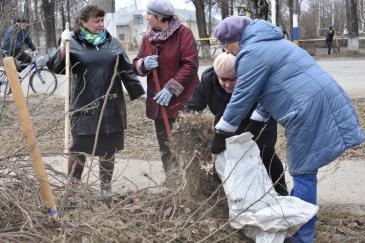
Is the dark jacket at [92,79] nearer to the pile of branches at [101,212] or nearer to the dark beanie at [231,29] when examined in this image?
Answer: the pile of branches at [101,212]

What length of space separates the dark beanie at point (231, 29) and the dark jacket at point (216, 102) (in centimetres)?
51

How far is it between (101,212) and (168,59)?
5.77ft

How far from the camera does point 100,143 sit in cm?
412

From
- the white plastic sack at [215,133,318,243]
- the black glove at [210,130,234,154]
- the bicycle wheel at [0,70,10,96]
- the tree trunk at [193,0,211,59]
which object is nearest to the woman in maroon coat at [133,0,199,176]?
the black glove at [210,130,234,154]

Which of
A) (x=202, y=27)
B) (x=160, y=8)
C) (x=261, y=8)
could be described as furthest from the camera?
(x=202, y=27)

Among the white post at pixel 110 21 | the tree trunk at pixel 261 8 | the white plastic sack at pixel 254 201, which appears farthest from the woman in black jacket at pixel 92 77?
the tree trunk at pixel 261 8

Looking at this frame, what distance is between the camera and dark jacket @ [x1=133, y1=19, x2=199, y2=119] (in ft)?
13.2

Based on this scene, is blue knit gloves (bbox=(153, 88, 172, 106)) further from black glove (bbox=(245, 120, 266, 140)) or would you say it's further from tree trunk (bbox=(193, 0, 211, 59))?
tree trunk (bbox=(193, 0, 211, 59))

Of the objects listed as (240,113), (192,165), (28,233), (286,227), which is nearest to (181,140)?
(192,165)

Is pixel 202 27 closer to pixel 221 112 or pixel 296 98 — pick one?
pixel 221 112

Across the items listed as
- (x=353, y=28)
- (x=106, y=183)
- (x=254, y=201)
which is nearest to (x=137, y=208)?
(x=106, y=183)

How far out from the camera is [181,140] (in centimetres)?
355

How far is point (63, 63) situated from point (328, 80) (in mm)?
2026

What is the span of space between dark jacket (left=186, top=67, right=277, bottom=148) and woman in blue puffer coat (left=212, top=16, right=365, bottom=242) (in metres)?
0.50
